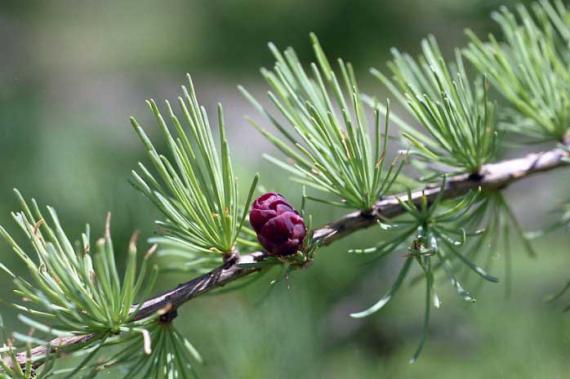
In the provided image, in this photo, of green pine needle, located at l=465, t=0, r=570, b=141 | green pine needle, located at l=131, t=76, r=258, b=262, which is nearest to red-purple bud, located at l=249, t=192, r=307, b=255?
green pine needle, located at l=131, t=76, r=258, b=262

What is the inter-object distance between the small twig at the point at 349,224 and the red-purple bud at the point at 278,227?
0.7 inches

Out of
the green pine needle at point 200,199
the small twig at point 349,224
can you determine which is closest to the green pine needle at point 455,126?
the small twig at point 349,224

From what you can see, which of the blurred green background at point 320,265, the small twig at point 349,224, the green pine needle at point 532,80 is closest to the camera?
the small twig at point 349,224

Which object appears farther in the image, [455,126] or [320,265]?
[320,265]

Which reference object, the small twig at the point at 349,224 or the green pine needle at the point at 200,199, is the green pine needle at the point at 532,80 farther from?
the green pine needle at the point at 200,199

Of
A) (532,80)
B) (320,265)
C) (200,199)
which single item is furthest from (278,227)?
(320,265)

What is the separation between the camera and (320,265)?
35.8 inches

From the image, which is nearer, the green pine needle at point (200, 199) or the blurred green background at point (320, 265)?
Result: the green pine needle at point (200, 199)

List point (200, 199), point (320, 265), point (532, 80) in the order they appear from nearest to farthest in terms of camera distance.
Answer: point (200, 199)
point (532, 80)
point (320, 265)

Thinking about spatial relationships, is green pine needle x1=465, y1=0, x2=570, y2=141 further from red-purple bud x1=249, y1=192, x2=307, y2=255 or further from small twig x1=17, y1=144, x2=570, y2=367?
red-purple bud x1=249, y1=192, x2=307, y2=255

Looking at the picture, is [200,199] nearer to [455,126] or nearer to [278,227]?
[278,227]

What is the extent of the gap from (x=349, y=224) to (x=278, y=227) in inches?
2.4

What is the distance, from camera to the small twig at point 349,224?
463mm

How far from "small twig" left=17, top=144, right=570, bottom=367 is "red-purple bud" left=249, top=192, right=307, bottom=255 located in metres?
0.02
